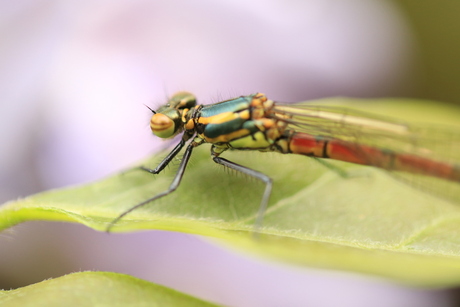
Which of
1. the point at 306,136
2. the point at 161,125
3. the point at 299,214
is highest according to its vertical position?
the point at 161,125

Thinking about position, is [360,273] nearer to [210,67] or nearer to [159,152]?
[159,152]

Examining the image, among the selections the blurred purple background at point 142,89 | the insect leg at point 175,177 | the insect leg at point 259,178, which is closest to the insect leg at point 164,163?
the insect leg at point 175,177

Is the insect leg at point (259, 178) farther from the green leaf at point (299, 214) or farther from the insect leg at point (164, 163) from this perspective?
the insect leg at point (164, 163)

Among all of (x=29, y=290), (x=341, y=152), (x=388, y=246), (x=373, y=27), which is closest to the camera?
(x=29, y=290)

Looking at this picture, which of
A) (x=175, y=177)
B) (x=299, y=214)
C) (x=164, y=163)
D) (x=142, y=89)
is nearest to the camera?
(x=299, y=214)

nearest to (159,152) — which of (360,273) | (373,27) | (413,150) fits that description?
(360,273)

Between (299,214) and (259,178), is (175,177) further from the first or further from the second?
(299,214)

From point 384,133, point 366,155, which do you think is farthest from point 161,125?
point 384,133
